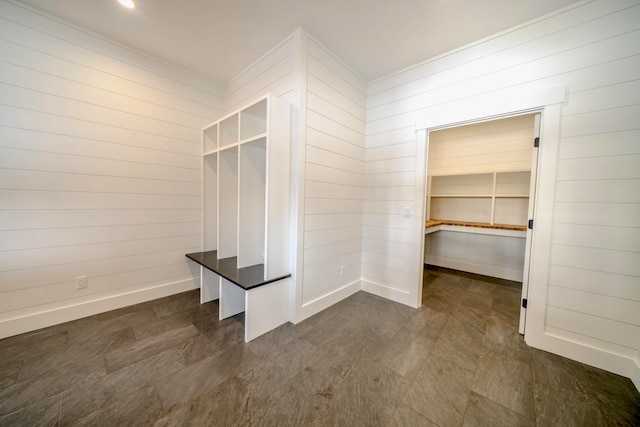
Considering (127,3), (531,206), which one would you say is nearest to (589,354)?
(531,206)

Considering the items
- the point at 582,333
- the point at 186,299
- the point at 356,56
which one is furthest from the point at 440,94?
the point at 186,299

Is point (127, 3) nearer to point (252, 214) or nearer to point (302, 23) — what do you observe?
point (302, 23)

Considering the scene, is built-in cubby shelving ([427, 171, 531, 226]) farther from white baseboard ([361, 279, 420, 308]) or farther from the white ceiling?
the white ceiling

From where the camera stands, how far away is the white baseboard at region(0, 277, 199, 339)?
1.91 metres

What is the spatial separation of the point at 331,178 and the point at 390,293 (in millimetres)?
1669

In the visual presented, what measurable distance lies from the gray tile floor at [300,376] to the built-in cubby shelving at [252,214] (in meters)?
0.29

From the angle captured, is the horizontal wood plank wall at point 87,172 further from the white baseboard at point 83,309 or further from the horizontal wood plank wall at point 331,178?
the horizontal wood plank wall at point 331,178

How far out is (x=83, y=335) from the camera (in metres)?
1.94

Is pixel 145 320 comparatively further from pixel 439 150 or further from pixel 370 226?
pixel 439 150

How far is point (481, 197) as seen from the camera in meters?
3.70

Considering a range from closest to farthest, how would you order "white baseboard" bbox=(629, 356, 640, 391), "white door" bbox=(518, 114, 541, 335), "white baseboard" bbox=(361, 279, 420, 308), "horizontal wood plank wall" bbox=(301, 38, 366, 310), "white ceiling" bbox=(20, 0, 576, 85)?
"white baseboard" bbox=(629, 356, 640, 391) → "white ceiling" bbox=(20, 0, 576, 85) → "white door" bbox=(518, 114, 541, 335) → "horizontal wood plank wall" bbox=(301, 38, 366, 310) → "white baseboard" bbox=(361, 279, 420, 308)

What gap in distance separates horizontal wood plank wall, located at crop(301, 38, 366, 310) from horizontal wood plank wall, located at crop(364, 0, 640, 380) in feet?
4.84

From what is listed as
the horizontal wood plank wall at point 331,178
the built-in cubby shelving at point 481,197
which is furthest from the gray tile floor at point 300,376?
the built-in cubby shelving at point 481,197

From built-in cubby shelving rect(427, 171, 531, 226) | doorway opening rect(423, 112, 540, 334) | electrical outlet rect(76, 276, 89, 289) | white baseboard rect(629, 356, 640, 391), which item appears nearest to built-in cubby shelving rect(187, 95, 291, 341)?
electrical outlet rect(76, 276, 89, 289)
